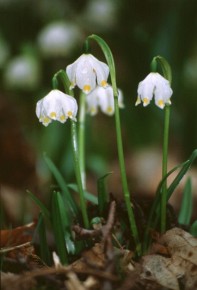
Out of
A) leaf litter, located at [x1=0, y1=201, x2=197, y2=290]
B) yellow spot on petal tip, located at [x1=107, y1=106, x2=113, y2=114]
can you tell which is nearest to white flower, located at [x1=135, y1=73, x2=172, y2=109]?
leaf litter, located at [x1=0, y1=201, x2=197, y2=290]

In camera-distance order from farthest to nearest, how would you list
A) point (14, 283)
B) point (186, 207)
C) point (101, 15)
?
point (101, 15) < point (186, 207) < point (14, 283)

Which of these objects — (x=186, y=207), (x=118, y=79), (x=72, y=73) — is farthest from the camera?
(x=118, y=79)

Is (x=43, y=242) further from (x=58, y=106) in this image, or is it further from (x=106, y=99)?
(x=106, y=99)

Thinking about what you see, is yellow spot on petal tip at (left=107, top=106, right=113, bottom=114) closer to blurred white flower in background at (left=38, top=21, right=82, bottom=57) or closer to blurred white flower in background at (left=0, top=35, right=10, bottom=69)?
blurred white flower in background at (left=38, top=21, right=82, bottom=57)

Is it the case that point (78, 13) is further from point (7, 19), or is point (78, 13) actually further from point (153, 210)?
point (153, 210)

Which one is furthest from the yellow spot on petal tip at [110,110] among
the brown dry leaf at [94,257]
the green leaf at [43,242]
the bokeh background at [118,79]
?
the bokeh background at [118,79]

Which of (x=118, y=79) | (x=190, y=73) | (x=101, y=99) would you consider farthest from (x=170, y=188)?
(x=118, y=79)
